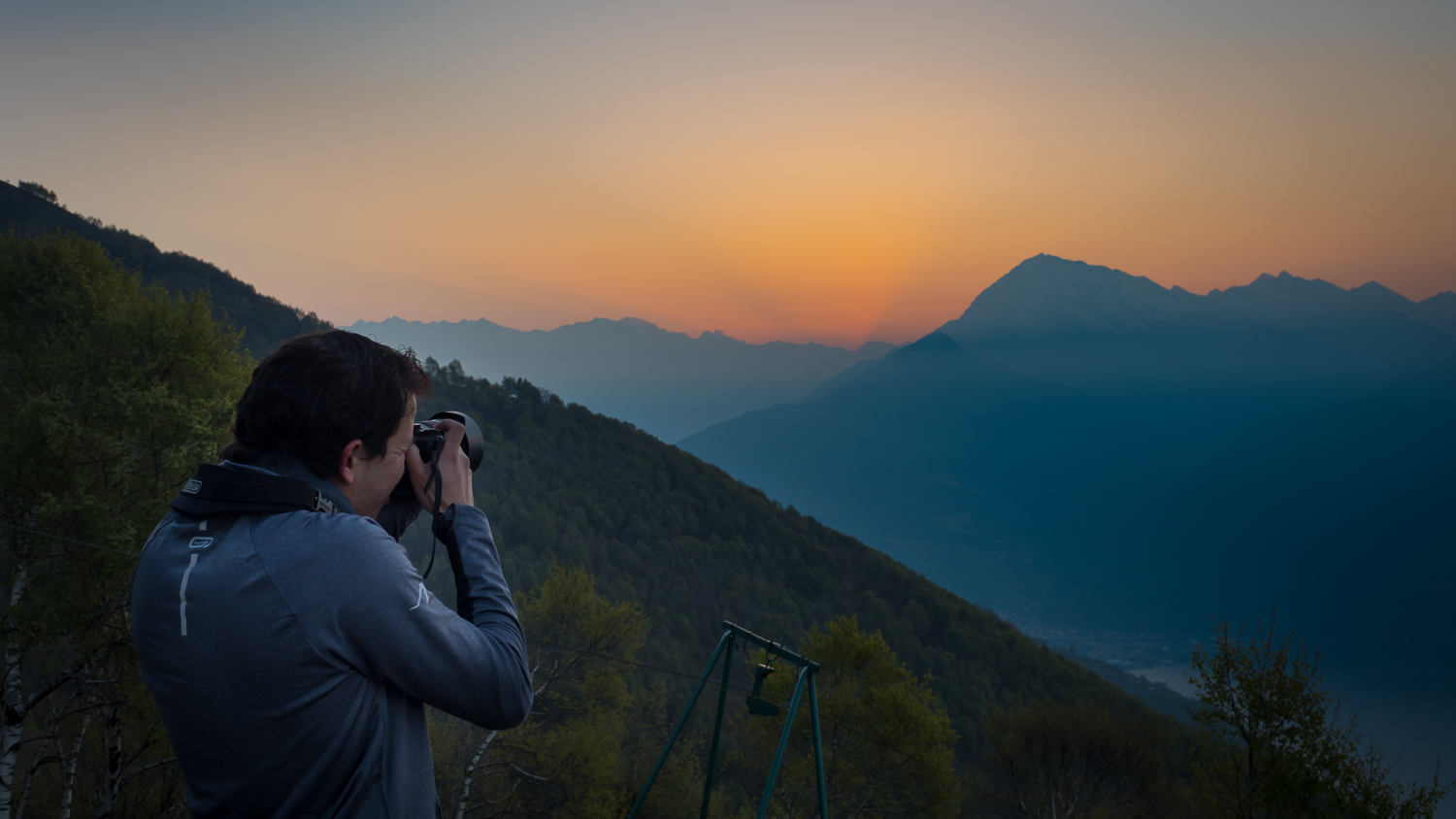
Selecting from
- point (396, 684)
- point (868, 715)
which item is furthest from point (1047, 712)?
point (396, 684)

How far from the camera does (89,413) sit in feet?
30.9

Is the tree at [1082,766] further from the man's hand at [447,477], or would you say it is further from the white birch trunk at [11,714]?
the man's hand at [447,477]

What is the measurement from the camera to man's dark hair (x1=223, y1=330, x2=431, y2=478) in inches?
44.2

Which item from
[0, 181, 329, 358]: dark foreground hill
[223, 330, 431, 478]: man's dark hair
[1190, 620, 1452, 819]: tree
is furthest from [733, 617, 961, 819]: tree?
[0, 181, 329, 358]: dark foreground hill

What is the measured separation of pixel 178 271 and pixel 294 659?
60.3 m

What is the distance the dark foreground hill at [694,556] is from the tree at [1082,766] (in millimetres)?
14169

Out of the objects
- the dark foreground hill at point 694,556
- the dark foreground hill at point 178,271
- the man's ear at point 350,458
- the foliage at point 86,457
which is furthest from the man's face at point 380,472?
the dark foreground hill at point 178,271

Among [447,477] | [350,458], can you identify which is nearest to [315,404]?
[350,458]

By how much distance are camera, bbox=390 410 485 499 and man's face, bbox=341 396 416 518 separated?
0.20 feet

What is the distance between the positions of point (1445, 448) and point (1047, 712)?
Answer: 749 ft

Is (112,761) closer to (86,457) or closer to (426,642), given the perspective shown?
(86,457)

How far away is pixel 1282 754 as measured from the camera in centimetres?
1463

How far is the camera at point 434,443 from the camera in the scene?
1.37 meters

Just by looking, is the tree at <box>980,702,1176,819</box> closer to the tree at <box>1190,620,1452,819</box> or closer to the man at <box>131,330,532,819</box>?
the tree at <box>1190,620,1452,819</box>
